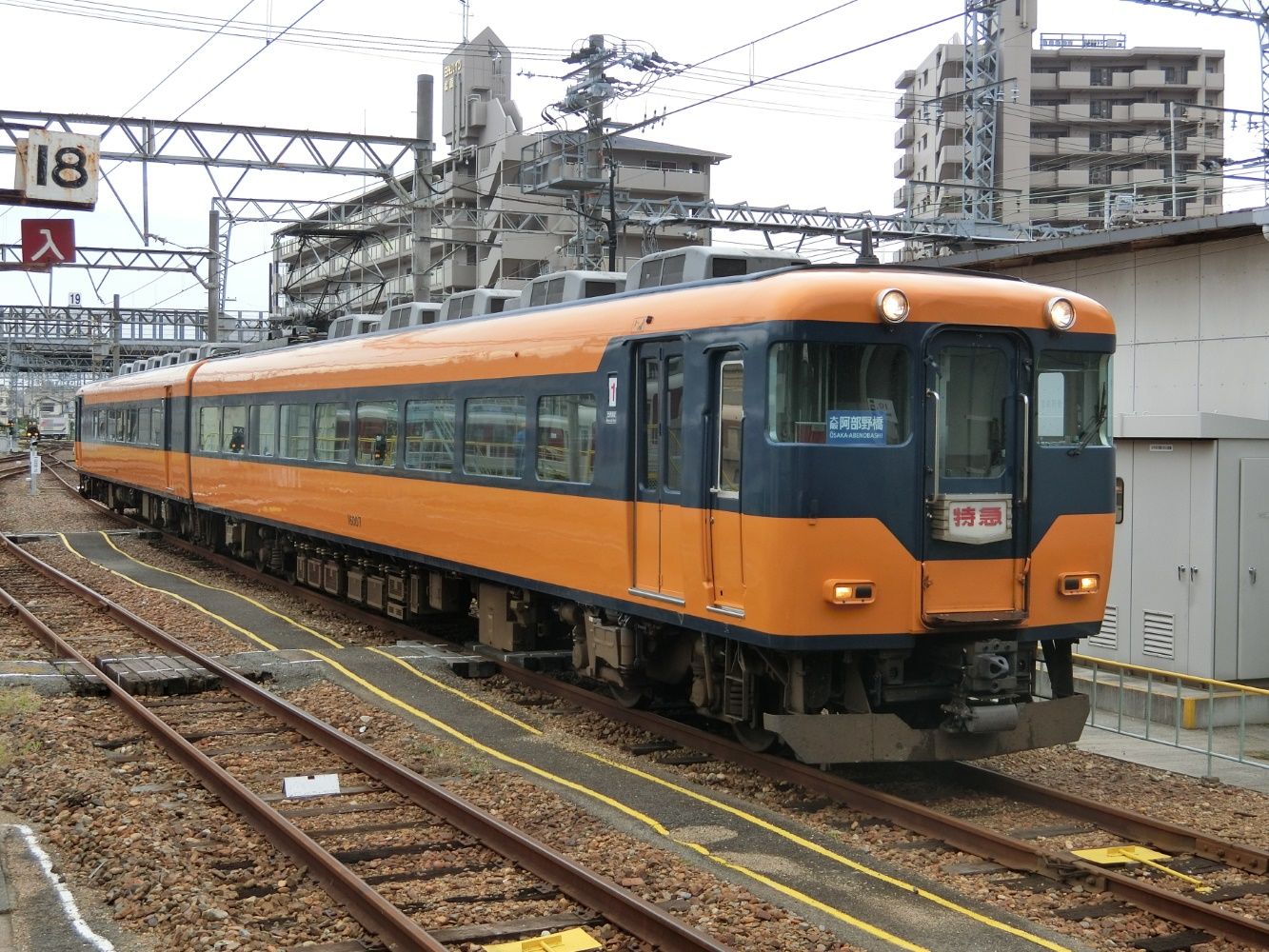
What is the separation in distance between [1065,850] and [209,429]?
17.4m

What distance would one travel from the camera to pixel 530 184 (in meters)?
31.1

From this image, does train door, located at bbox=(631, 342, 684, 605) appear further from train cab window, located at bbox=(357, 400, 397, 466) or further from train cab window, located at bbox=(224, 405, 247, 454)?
train cab window, located at bbox=(224, 405, 247, 454)

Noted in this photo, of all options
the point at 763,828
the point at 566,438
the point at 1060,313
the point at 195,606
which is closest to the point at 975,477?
the point at 1060,313

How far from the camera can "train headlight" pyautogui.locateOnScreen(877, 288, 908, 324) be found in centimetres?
809

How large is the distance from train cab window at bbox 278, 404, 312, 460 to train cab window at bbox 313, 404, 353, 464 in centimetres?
39

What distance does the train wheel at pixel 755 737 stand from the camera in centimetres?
903

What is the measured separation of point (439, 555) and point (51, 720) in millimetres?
3853

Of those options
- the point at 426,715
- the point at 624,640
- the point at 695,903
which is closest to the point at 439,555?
the point at 426,715

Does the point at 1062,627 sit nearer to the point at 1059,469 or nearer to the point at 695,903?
the point at 1059,469

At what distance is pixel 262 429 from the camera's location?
62.6 feet

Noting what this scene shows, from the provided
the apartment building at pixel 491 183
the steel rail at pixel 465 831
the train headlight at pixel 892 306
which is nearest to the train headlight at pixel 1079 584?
the train headlight at pixel 892 306

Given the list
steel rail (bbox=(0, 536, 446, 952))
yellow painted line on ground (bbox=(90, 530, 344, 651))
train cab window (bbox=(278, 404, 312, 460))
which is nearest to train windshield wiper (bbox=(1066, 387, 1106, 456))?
steel rail (bbox=(0, 536, 446, 952))

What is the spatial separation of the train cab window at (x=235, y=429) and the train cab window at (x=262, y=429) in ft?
1.00

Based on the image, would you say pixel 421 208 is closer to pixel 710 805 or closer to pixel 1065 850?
pixel 710 805
